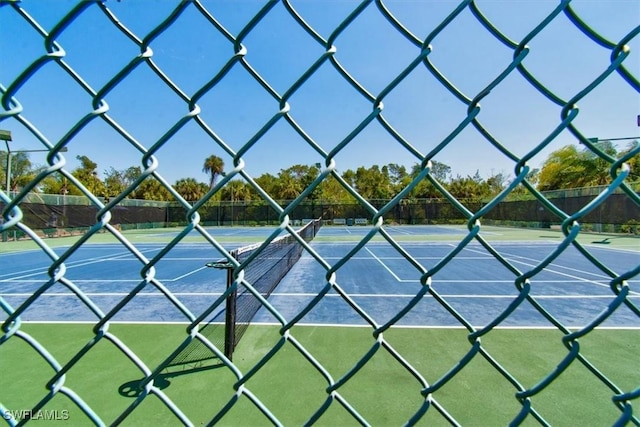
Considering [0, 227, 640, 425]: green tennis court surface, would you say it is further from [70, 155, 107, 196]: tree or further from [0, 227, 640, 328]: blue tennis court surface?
[70, 155, 107, 196]: tree

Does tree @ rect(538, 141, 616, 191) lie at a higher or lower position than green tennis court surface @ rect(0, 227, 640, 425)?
higher

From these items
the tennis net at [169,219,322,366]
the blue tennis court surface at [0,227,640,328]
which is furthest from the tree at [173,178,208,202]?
the tennis net at [169,219,322,366]

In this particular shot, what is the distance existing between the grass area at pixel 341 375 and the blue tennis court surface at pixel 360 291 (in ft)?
1.80

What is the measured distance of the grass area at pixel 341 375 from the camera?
2791 millimetres

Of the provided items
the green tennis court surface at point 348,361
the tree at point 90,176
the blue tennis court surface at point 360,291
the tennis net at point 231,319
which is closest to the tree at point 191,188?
the tree at point 90,176

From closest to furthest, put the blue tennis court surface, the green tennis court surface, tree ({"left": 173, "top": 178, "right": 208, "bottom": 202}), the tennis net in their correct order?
the green tennis court surface → the tennis net → the blue tennis court surface → tree ({"left": 173, "top": 178, "right": 208, "bottom": 202})

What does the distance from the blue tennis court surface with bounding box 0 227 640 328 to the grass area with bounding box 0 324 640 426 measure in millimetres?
549

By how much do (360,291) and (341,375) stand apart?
12.2 feet

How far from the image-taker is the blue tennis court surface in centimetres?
527

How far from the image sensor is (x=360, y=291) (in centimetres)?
703

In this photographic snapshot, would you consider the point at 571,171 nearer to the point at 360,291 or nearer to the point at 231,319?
the point at 360,291

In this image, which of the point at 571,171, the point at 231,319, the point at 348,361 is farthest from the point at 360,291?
the point at 571,171

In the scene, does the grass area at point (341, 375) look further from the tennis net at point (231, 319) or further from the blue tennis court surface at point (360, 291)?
the blue tennis court surface at point (360, 291)

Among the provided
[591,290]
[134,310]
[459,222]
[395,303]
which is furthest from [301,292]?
[459,222]
